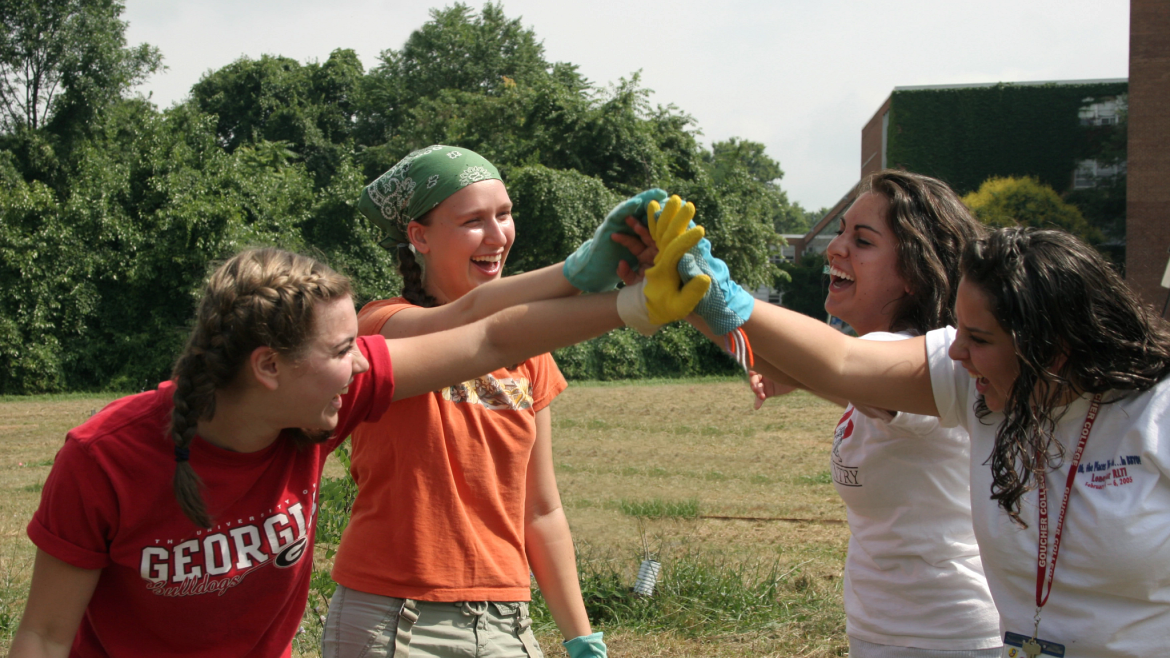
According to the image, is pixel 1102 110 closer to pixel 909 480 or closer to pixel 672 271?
pixel 909 480

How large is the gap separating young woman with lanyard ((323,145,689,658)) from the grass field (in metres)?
2.15

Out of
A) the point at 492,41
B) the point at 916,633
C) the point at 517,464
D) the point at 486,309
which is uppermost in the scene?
the point at 492,41

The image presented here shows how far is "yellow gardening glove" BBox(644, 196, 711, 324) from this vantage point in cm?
152

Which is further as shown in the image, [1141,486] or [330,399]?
[330,399]

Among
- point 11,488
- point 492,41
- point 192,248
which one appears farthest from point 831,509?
point 492,41

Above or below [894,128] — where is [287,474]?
below

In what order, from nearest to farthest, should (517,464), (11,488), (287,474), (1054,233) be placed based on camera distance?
(1054,233), (287,474), (517,464), (11,488)

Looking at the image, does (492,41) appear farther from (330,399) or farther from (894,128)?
(330,399)

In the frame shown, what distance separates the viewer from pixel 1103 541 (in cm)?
146

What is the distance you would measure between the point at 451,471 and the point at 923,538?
1.04 meters

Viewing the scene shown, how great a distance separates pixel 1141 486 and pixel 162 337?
2047 cm

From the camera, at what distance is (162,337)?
19.1 m

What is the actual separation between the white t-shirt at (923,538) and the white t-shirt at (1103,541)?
0.25 meters

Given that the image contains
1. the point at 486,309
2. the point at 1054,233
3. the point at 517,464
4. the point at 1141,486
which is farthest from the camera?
the point at 517,464
